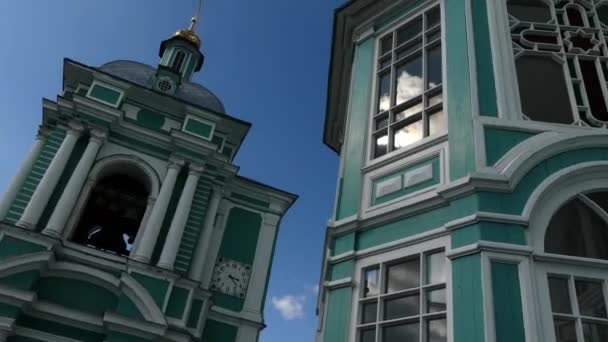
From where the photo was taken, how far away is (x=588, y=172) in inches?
→ 233

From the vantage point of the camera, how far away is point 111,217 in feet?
56.1

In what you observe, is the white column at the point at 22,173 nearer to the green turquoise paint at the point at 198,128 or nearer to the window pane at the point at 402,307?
the green turquoise paint at the point at 198,128

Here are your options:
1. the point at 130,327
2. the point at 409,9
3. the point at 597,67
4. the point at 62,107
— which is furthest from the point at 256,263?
the point at 597,67

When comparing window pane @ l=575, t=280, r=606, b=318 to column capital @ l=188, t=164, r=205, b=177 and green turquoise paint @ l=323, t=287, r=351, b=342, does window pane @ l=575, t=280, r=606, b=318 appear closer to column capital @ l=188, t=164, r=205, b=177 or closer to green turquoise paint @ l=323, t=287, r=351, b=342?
green turquoise paint @ l=323, t=287, r=351, b=342

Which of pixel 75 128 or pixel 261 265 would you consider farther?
pixel 261 265

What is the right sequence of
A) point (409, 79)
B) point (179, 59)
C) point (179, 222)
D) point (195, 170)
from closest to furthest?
point (409, 79), point (179, 222), point (195, 170), point (179, 59)

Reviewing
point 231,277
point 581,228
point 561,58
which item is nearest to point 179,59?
point 231,277

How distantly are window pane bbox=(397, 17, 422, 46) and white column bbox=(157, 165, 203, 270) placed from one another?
9.96 meters

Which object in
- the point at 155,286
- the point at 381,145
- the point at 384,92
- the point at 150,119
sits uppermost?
the point at 150,119

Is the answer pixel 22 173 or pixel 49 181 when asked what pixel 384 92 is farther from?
pixel 22 173

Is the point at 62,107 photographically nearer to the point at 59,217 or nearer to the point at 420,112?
the point at 59,217

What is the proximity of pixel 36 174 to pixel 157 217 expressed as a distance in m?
3.98

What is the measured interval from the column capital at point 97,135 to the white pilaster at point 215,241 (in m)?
4.78

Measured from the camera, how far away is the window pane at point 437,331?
5168 mm
